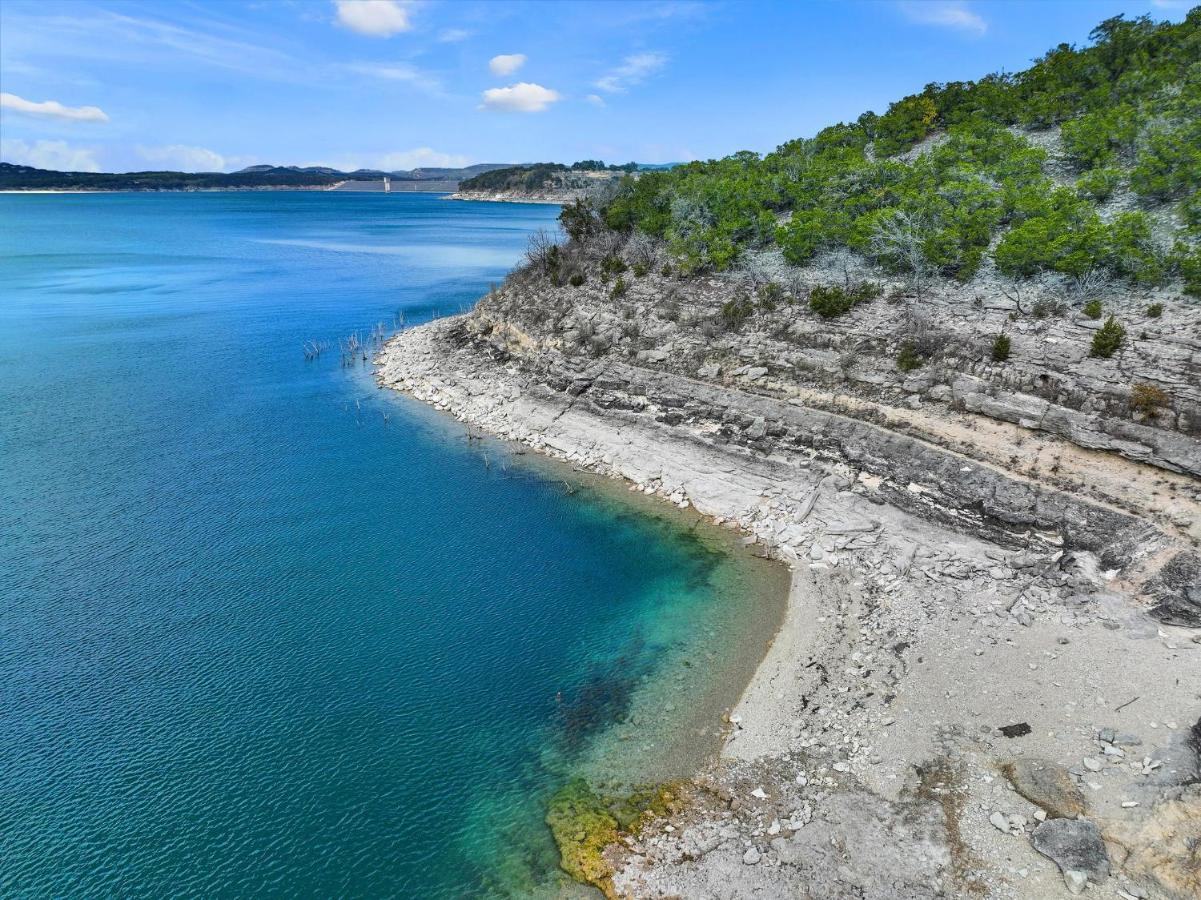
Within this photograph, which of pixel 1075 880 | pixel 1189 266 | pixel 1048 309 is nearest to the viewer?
pixel 1075 880

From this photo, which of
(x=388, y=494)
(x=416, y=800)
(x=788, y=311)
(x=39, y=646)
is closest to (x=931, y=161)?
(x=788, y=311)

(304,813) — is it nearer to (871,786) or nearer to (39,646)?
(39,646)

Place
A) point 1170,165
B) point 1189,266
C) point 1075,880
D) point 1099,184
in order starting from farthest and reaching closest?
point 1099,184 < point 1170,165 < point 1189,266 < point 1075,880

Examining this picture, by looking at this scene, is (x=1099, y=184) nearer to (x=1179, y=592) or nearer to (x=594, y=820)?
(x=1179, y=592)

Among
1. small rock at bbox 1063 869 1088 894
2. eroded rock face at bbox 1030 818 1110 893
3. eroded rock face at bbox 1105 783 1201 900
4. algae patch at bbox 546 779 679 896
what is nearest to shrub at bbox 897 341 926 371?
eroded rock face at bbox 1105 783 1201 900

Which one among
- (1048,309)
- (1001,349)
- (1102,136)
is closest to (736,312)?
(1001,349)

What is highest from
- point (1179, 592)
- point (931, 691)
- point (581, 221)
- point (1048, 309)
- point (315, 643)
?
point (581, 221)
